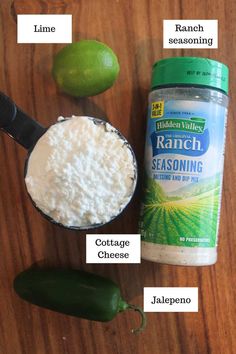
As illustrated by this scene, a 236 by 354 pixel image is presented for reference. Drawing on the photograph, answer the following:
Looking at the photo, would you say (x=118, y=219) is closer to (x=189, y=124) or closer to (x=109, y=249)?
(x=109, y=249)

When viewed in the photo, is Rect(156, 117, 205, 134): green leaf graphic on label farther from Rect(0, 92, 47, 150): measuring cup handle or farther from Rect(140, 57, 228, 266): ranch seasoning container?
Rect(0, 92, 47, 150): measuring cup handle

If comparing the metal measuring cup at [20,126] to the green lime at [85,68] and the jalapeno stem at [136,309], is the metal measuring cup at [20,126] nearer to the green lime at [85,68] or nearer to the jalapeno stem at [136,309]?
the green lime at [85,68]

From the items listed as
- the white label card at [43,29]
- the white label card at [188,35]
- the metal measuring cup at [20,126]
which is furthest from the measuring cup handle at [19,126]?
the white label card at [188,35]

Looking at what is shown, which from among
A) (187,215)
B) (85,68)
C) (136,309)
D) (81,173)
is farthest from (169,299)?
(85,68)

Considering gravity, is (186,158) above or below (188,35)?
below

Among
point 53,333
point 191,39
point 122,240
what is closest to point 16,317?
point 53,333

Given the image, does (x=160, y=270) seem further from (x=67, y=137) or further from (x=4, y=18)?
(x=4, y=18)
